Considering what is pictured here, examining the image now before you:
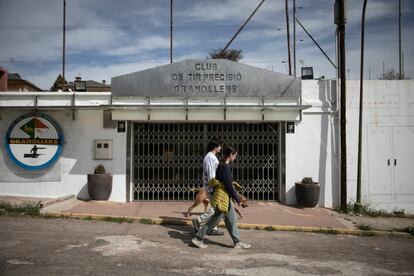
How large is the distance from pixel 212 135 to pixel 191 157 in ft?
3.26

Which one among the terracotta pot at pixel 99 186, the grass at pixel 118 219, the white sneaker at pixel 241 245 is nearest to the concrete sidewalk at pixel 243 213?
the grass at pixel 118 219

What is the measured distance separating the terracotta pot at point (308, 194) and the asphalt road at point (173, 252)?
2.27 metres

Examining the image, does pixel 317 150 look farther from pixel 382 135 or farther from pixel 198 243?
pixel 198 243

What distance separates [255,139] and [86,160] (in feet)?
17.8

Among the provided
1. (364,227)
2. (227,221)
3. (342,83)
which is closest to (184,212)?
(227,221)

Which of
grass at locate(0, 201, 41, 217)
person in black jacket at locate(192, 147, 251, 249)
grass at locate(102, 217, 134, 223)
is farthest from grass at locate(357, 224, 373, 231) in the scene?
grass at locate(0, 201, 41, 217)

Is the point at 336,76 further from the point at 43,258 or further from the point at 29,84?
the point at 29,84

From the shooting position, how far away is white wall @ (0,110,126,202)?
33.5 feet

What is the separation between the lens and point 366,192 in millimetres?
10320

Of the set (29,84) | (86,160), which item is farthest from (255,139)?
(29,84)

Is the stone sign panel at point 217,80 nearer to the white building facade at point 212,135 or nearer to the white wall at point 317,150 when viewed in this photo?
the white building facade at point 212,135

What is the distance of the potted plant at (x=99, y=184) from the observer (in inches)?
382

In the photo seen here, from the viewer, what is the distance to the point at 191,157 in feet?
34.2

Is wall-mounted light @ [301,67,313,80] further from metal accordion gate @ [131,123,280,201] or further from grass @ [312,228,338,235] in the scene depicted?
grass @ [312,228,338,235]
